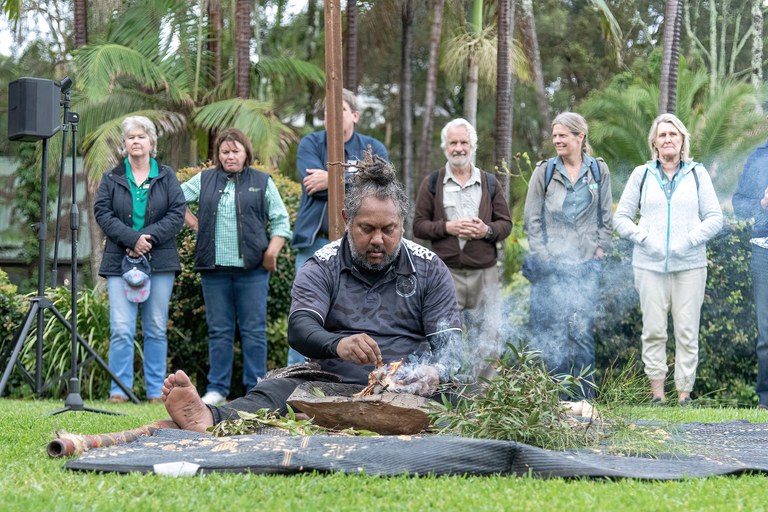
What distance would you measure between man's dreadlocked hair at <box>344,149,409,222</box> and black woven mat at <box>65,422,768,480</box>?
1394 millimetres

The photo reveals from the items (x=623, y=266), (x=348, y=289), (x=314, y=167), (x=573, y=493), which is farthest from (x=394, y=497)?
(x=623, y=266)

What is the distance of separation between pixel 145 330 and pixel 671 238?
405 cm

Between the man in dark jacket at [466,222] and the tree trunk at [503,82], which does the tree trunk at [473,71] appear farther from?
the man in dark jacket at [466,222]

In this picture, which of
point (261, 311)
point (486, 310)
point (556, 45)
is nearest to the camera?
point (486, 310)

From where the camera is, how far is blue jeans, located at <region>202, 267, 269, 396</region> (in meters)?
7.96

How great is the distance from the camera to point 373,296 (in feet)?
17.2

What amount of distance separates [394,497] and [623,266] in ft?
17.8

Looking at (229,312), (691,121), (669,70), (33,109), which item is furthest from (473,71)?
(33,109)

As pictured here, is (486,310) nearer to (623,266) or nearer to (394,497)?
(623,266)

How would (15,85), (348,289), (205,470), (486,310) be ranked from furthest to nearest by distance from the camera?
(486,310), (15,85), (348,289), (205,470)

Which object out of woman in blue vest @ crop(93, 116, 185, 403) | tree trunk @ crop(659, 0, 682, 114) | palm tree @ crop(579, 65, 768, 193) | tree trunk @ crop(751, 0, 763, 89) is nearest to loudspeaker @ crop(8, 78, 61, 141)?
woman in blue vest @ crop(93, 116, 185, 403)

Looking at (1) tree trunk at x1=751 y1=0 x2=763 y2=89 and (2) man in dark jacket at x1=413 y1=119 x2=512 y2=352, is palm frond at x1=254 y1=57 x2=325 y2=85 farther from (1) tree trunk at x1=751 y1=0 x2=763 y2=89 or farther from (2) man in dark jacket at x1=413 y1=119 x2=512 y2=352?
(1) tree trunk at x1=751 y1=0 x2=763 y2=89

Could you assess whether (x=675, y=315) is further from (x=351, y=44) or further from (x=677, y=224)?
(x=351, y=44)

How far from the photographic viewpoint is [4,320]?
9.43m
